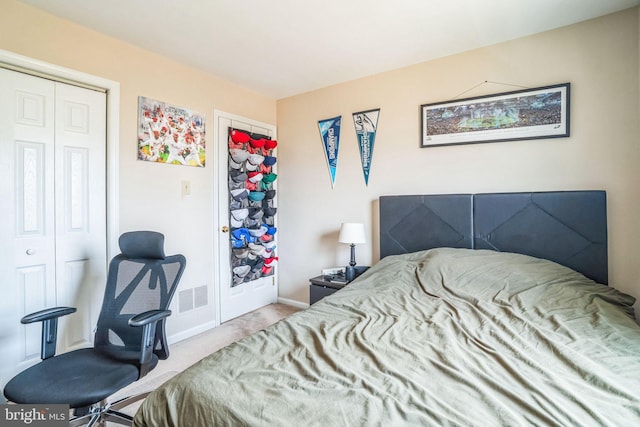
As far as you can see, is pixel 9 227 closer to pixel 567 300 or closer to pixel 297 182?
pixel 297 182

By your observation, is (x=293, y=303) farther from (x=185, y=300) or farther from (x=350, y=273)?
(x=185, y=300)

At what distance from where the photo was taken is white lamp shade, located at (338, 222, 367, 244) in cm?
293

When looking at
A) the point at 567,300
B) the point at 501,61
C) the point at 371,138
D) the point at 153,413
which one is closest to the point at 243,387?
the point at 153,413

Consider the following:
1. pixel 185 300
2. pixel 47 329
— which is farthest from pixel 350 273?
pixel 47 329

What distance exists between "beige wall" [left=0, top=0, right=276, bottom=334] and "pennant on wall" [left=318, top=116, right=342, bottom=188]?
930 millimetres

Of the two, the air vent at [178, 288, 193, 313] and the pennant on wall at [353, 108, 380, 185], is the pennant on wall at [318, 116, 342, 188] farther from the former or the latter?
the air vent at [178, 288, 193, 313]

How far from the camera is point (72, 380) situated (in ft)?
4.68

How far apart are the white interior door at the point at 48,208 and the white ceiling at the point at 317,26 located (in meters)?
0.63

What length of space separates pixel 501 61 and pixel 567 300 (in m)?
1.91

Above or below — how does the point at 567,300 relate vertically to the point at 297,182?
below

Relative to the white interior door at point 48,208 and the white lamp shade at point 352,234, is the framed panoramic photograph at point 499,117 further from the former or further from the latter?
the white interior door at point 48,208

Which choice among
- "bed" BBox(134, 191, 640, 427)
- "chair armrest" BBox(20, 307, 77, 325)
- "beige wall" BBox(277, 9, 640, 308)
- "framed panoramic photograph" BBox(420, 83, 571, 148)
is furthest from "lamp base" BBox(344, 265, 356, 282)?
"chair armrest" BBox(20, 307, 77, 325)

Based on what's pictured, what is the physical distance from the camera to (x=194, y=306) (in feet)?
9.78

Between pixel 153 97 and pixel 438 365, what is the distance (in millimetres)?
2902
